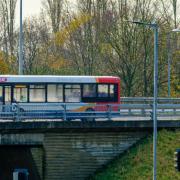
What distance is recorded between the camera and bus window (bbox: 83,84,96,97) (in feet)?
131

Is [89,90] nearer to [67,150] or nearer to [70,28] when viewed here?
[67,150]

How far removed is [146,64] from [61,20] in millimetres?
16355

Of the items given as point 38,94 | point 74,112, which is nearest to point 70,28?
point 38,94

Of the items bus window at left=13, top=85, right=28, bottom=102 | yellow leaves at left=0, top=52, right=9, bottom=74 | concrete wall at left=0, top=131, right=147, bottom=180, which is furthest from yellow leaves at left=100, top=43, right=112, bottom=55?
concrete wall at left=0, top=131, right=147, bottom=180

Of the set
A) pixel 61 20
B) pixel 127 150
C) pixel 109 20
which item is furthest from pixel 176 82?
pixel 127 150

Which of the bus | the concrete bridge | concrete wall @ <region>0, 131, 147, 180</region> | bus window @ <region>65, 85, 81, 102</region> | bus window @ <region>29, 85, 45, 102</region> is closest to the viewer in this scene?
the concrete bridge

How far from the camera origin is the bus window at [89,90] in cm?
4006

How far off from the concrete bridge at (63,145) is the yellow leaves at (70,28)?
30.4 metres

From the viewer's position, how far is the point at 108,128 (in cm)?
3550

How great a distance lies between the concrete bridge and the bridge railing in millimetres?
821

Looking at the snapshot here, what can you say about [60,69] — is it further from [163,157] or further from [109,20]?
[163,157]

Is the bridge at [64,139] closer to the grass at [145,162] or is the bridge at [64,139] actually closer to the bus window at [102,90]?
the grass at [145,162]

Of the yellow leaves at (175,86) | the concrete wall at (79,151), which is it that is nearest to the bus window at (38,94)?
the concrete wall at (79,151)

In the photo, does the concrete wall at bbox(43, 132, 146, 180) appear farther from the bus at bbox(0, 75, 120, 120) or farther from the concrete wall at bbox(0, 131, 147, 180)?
the bus at bbox(0, 75, 120, 120)
